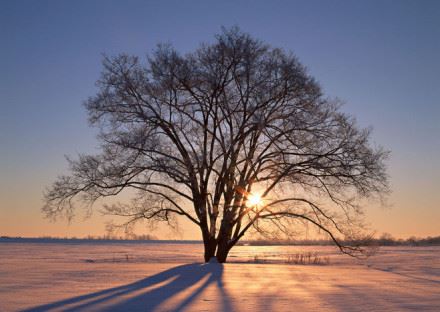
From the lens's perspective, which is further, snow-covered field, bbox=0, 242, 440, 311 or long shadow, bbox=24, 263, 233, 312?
snow-covered field, bbox=0, 242, 440, 311

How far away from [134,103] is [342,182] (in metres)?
9.75

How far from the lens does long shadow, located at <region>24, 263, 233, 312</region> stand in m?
10.1

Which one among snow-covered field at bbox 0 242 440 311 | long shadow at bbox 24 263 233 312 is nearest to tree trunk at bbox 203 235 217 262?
snow-covered field at bbox 0 242 440 311

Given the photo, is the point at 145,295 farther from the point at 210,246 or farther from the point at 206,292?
the point at 210,246

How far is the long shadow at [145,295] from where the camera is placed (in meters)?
10.1

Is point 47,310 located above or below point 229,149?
below

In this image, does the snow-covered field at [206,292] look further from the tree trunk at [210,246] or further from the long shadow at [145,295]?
the tree trunk at [210,246]

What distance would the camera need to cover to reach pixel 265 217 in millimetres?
23703

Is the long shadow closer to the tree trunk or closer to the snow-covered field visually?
the snow-covered field

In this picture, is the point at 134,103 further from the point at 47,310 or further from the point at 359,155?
the point at 47,310

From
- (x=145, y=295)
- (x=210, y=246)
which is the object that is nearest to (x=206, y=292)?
(x=145, y=295)

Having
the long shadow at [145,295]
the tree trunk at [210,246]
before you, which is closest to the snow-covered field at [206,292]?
the long shadow at [145,295]

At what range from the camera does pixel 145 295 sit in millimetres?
11820

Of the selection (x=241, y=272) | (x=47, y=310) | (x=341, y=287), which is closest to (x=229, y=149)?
(x=241, y=272)
